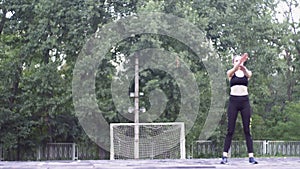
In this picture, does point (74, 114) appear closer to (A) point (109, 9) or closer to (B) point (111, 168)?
(A) point (109, 9)

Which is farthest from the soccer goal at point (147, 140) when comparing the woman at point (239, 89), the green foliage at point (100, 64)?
the woman at point (239, 89)

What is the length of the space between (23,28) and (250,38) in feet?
22.3

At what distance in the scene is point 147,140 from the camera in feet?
39.7

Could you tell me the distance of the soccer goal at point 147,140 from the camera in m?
11.3

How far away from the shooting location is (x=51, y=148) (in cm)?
1492

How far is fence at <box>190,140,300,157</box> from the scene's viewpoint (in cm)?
1430

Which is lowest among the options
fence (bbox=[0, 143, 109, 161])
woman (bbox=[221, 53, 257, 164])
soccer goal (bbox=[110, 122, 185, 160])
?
fence (bbox=[0, 143, 109, 161])

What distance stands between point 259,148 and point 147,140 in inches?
157

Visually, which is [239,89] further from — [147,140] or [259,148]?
[259,148]

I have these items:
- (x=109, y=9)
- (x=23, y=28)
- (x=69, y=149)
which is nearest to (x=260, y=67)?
(x=109, y=9)

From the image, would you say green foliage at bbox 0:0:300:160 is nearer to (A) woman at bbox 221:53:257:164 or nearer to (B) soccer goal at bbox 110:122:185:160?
(B) soccer goal at bbox 110:122:185:160

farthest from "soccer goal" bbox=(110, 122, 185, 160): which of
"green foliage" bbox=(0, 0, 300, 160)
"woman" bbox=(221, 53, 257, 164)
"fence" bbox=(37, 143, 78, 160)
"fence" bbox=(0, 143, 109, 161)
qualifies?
"woman" bbox=(221, 53, 257, 164)

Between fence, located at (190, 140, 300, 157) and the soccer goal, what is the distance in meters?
2.44

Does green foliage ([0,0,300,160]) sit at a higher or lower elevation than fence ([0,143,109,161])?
higher
